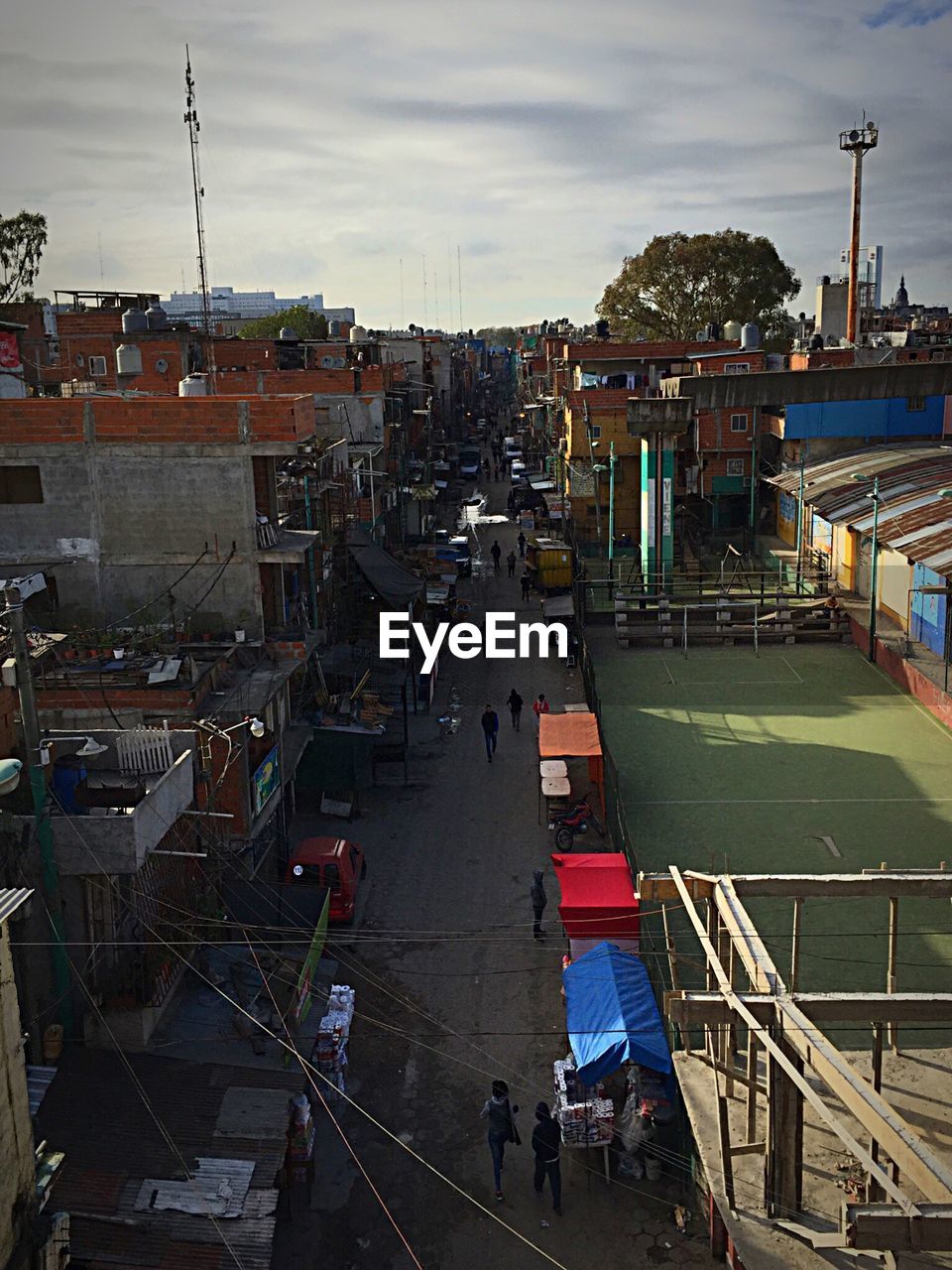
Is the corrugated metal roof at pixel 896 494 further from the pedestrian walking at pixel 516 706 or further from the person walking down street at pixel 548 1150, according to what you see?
the person walking down street at pixel 548 1150

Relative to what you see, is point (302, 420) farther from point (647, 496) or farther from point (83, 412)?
point (647, 496)

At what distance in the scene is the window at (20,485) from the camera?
1753 cm

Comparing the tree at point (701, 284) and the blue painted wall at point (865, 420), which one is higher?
the tree at point (701, 284)

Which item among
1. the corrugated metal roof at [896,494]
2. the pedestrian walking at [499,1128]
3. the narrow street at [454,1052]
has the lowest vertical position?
the narrow street at [454,1052]

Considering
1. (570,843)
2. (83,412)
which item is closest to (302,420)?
(83,412)

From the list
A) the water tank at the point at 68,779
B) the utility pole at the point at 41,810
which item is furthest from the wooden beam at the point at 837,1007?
the water tank at the point at 68,779

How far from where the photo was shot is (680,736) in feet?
67.3

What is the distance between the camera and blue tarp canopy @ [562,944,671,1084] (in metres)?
10.7

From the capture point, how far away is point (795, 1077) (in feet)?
22.1

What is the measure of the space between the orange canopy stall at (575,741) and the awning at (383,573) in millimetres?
4949

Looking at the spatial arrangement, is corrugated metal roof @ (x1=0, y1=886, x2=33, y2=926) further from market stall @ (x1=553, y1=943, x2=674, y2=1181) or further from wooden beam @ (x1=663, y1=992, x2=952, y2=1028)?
market stall @ (x1=553, y1=943, x2=674, y2=1181)

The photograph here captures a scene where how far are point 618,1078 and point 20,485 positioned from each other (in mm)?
12459

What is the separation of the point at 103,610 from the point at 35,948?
7570mm

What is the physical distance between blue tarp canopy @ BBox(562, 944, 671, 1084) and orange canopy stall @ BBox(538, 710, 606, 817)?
614 centimetres
